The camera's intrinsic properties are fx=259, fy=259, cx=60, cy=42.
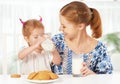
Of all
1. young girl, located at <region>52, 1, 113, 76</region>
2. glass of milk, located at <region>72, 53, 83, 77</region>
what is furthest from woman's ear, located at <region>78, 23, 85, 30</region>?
glass of milk, located at <region>72, 53, 83, 77</region>

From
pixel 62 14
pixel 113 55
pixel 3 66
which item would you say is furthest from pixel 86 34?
pixel 3 66

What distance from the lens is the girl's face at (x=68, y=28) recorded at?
6.70 ft

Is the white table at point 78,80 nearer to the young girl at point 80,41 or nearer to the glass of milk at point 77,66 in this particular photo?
the glass of milk at point 77,66

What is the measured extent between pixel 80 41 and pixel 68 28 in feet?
0.50

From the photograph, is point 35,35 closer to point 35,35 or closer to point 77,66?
point 35,35

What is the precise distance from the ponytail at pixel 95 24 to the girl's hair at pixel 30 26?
42 cm

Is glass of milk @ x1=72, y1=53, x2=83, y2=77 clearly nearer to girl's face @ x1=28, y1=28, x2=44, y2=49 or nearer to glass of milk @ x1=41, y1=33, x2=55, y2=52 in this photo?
glass of milk @ x1=41, y1=33, x2=55, y2=52

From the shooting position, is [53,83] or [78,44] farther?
[78,44]

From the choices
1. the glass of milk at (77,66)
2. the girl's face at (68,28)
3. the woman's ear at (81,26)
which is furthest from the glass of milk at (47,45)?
the glass of milk at (77,66)

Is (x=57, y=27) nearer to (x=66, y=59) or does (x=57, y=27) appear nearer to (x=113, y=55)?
(x=66, y=59)

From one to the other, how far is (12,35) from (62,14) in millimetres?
489

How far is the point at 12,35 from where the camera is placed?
2.25m

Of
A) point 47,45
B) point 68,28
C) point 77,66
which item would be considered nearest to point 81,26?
point 68,28

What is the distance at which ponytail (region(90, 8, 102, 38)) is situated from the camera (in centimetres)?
205
